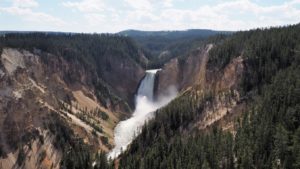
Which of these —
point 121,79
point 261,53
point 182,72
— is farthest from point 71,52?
point 261,53

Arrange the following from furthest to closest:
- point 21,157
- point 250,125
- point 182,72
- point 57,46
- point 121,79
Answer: point 121,79
point 182,72
point 57,46
point 21,157
point 250,125

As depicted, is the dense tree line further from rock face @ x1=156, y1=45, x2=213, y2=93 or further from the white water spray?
rock face @ x1=156, y1=45, x2=213, y2=93

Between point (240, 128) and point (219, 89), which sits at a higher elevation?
point (219, 89)

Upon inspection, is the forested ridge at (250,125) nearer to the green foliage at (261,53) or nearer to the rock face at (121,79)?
the green foliage at (261,53)

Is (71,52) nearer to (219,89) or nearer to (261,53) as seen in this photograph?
(219,89)

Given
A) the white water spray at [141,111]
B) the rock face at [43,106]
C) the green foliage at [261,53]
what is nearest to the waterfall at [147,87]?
the white water spray at [141,111]

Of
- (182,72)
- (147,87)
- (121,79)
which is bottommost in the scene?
(147,87)
